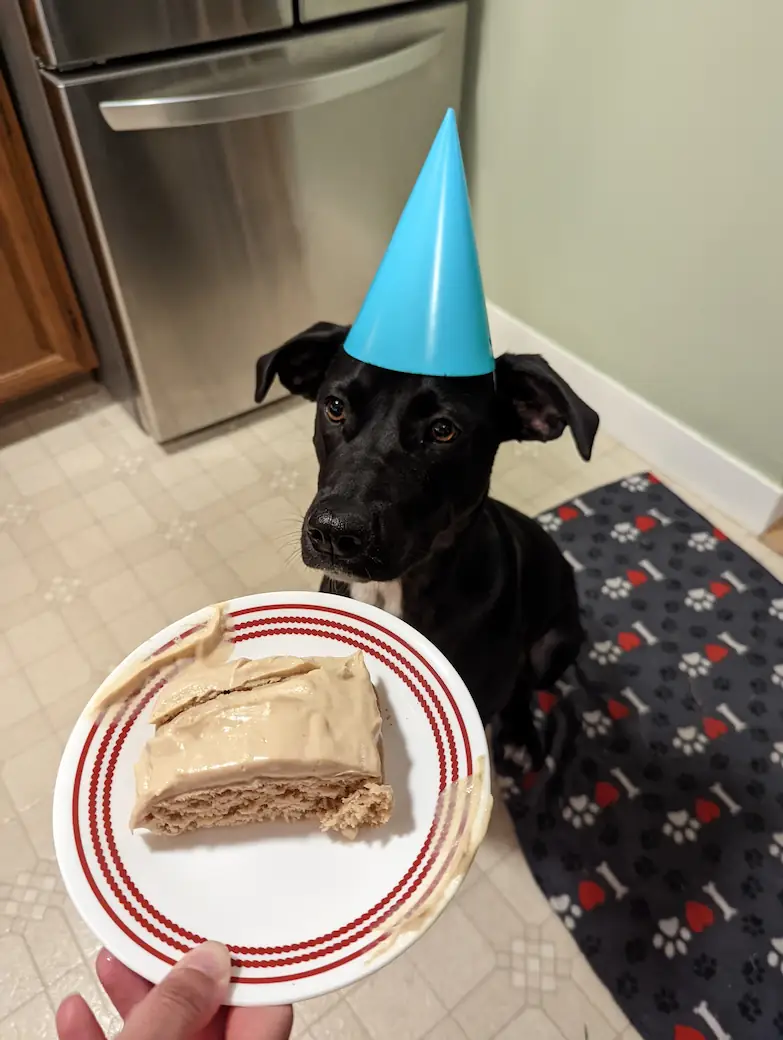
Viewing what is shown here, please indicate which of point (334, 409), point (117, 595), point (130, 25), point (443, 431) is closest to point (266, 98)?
point (130, 25)

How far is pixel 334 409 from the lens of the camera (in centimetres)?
128

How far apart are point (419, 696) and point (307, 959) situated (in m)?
0.34

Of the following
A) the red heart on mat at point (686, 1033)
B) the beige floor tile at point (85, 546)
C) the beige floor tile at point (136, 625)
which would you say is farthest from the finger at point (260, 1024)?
the beige floor tile at point (85, 546)

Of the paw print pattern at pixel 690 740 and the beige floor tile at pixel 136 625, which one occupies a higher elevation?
the beige floor tile at pixel 136 625

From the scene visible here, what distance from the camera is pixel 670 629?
200 cm

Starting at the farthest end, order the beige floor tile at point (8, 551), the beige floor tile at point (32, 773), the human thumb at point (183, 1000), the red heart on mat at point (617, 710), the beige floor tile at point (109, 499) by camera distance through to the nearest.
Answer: the beige floor tile at point (109, 499) → the beige floor tile at point (8, 551) → the red heart on mat at point (617, 710) → the beige floor tile at point (32, 773) → the human thumb at point (183, 1000)

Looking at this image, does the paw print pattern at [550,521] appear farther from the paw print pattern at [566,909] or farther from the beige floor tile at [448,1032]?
the beige floor tile at [448,1032]

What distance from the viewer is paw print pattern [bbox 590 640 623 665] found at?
193 cm

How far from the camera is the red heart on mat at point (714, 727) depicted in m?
1.80

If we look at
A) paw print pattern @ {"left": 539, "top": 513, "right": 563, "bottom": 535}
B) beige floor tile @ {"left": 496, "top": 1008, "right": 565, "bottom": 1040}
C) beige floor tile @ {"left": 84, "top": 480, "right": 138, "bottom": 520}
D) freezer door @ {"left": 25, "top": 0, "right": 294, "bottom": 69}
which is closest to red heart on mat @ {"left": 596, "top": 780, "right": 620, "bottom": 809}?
beige floor tile @ {"left": 496, "top": 1008, "right": 565, "bottom": 1040}

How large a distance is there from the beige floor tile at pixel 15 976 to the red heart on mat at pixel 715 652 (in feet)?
5.53

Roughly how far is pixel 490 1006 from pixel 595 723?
65 centimetres

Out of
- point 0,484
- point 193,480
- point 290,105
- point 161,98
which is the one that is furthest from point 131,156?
point 0,484

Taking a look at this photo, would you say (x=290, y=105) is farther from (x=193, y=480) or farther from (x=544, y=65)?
(x=193, y=480)
